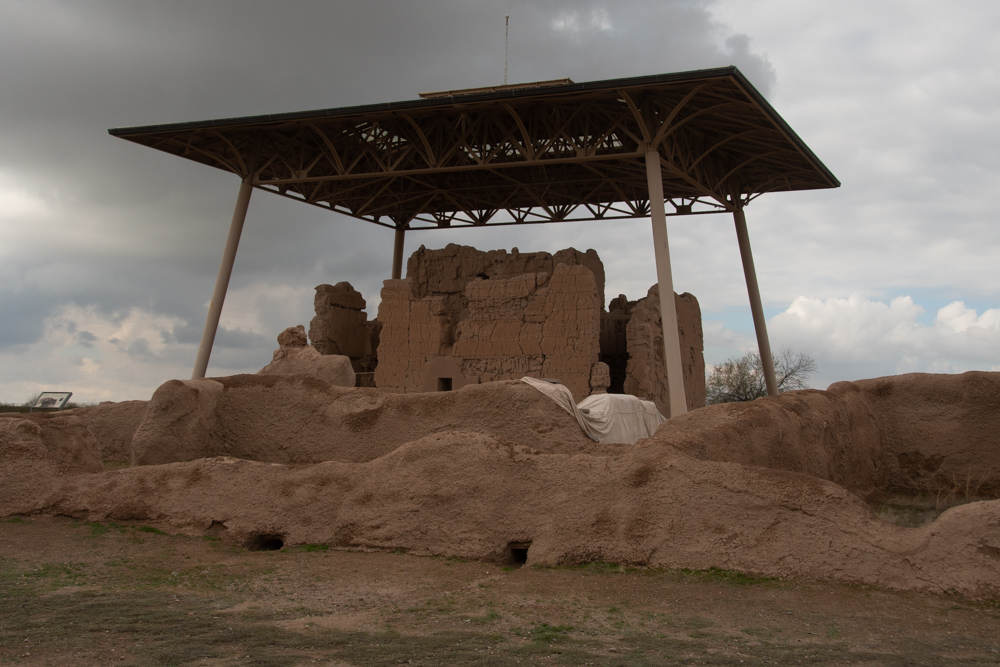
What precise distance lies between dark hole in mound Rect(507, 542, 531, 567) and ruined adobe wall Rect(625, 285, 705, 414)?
43.1 ft

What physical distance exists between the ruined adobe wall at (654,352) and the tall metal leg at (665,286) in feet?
4.85

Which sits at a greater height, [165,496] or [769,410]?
[769,410]

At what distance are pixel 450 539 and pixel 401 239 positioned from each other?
2338 cm

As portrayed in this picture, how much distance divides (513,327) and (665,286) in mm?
3878

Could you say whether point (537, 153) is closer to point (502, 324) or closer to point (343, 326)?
point (502, 324)

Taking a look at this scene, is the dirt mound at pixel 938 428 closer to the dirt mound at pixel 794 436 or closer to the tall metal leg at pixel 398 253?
the dirt mound at pixel 794 436

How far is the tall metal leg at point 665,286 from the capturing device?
58.8 ft

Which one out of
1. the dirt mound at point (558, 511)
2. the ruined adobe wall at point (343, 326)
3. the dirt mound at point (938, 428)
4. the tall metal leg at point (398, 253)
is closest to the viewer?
the dirt mound at point (558, 511)

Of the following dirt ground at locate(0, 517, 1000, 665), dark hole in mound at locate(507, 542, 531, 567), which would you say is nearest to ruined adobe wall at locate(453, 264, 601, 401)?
dark hole in mound at locate(507, 542, 531, 567)

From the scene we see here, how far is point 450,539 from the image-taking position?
7.47m

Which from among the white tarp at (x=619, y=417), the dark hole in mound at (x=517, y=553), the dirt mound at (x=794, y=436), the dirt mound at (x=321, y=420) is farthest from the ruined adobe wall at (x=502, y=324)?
the dark hole in mound at (x=517, y=553)

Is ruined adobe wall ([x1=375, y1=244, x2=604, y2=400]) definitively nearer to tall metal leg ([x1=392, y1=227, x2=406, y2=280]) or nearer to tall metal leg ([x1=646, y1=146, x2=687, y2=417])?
tall metal leg ([x1=646, y1=146, x2=687, y2=417])

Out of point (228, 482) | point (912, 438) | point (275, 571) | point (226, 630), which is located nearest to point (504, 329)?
point (912, 438)

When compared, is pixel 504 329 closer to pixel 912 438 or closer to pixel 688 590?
pixel 912 438
